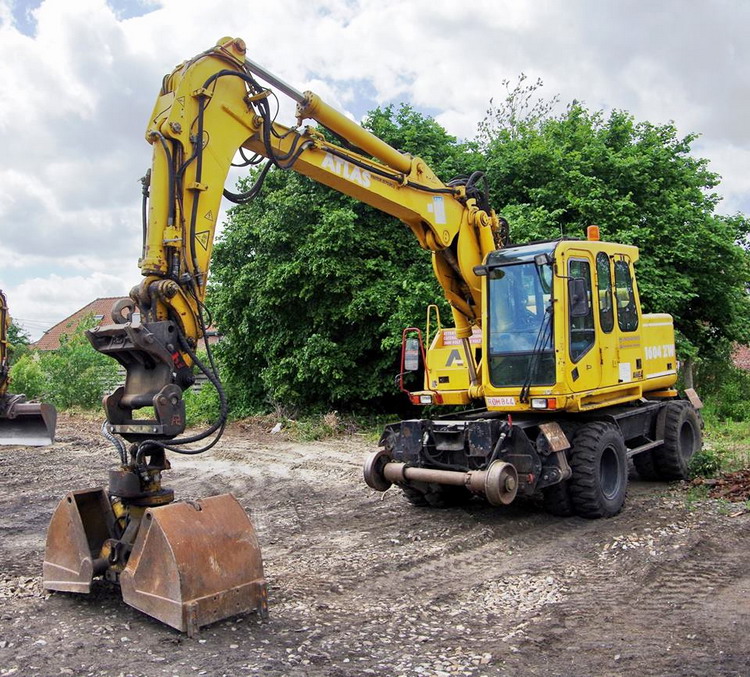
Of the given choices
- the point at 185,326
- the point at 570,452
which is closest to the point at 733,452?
the point at 570,452

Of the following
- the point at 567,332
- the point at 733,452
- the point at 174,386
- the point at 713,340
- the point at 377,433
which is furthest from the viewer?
the point at 713,340

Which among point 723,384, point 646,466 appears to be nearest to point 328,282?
point 646,466

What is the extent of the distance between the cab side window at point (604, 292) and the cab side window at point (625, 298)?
195 mm

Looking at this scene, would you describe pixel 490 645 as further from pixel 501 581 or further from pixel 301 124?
pixel 301 124

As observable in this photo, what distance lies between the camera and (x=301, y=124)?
6445 mm

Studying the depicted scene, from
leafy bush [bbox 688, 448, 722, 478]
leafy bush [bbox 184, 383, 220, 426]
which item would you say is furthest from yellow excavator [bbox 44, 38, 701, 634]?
leafy bush [bbox 184, 383, 220, 426]

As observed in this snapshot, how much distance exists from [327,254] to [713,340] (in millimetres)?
8817

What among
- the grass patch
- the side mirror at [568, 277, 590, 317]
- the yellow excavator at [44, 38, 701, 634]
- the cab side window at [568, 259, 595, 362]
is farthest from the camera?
the grass patch

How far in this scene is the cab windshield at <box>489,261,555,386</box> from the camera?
7227 millimetres

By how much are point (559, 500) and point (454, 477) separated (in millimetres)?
1223

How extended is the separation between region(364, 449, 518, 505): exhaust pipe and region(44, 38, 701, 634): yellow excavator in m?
0.02

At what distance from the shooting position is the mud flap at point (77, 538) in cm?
492

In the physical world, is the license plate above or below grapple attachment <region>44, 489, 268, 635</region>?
above

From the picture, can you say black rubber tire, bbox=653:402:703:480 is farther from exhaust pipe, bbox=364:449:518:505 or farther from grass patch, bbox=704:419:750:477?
exhaust pipe, bbox=364:449:518:505
